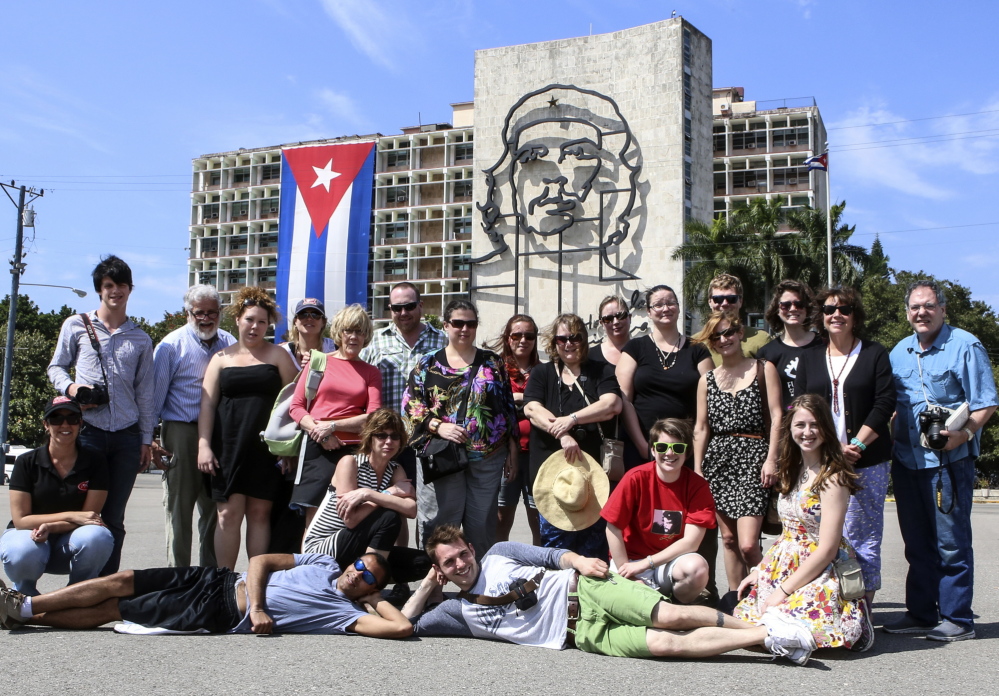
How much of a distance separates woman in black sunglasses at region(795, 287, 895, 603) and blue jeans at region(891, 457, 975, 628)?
0.66ft

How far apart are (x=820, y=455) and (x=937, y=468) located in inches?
35.7

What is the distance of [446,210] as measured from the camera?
87688 mm

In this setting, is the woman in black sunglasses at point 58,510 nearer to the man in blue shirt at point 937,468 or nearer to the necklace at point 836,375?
the necklace at point 836,375

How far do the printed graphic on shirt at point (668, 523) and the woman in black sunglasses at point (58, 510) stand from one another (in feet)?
10.8

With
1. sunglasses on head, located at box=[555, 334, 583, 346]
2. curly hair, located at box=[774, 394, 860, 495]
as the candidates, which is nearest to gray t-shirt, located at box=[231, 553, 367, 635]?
sunglasses on head, located at box=[555, 334, 583, 346]

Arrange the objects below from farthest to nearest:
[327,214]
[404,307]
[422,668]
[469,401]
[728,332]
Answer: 1. [327,214]
2. [404,307]
3. [469,401]
4. [728,332]
5. [422,668]

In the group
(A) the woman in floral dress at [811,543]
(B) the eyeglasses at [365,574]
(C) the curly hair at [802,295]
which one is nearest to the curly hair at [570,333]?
(C) the curly hair at [802,295]

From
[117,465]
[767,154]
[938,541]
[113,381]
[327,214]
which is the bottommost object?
[938,541]

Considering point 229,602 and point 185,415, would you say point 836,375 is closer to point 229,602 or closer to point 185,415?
point 229,602

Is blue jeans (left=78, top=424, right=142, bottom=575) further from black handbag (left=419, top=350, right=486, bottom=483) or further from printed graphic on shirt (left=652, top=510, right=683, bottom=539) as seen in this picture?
printed graphic on shirt (left=652, top=510, right=683, bottom=539)

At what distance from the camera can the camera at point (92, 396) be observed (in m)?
5.84

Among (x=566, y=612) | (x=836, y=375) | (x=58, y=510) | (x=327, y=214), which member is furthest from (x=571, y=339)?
(x=327, y=214)

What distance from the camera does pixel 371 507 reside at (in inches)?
217

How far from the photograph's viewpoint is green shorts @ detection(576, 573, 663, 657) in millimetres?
4594
